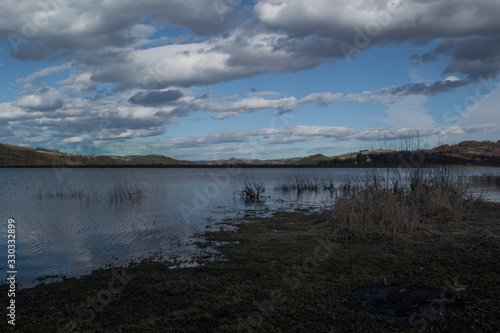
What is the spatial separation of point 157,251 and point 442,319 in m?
7.13

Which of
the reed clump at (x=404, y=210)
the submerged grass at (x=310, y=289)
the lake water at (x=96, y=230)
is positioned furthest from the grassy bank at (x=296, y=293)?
the lake water at (x=96, y=230)

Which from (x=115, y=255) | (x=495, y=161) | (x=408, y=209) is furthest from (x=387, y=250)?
(x=495, y=161)

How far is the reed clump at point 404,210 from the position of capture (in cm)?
903

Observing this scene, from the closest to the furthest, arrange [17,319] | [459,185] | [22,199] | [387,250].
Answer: [17,319]
[387,250]
[459,185]
[22,199]

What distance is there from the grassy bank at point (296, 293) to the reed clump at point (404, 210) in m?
0.89

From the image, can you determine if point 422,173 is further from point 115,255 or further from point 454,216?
point 115,255

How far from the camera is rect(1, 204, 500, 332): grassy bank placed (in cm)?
414

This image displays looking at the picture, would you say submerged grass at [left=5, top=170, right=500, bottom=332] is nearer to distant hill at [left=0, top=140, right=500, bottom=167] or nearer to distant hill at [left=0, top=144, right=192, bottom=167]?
distant hill at [left=0, top=140, right=500, bottom=167]

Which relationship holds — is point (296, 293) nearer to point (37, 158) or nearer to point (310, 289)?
point (310, 289)

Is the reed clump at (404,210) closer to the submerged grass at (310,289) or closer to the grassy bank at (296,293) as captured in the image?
the submerged grass at (310,289)

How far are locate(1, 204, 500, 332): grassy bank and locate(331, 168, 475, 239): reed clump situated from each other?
→ 35.0 inches

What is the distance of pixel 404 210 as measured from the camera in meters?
9.38

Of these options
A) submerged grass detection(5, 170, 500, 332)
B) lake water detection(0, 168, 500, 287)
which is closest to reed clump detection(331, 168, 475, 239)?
submerged grass detection(5, 170, 500, 332)

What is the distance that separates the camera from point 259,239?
9672 mm
